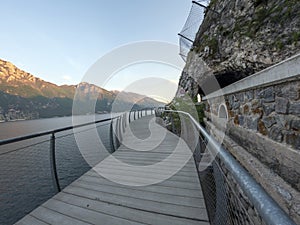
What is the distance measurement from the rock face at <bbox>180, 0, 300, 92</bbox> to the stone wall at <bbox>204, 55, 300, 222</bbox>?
137 cm

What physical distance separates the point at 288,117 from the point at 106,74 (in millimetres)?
8089

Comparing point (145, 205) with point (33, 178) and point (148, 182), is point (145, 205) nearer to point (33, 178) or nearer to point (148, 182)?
point (148, 182)

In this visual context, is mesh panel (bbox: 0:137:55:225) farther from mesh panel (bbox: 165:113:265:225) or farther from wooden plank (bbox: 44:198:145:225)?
mesh panel (bbox: 165:113:265:225)

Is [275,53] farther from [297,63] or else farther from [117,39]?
[117,39]

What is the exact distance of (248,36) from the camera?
4.07 metres

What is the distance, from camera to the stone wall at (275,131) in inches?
56.1

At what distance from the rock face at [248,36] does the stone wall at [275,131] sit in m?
1.37

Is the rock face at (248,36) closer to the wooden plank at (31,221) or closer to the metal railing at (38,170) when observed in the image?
the metal railing at (38,170)

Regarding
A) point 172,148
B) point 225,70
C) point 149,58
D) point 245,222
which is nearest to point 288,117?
point 245,222

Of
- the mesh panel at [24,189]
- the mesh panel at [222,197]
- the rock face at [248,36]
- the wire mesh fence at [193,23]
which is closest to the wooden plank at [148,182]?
the mesh panel at [222,197]

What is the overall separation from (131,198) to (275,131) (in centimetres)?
194

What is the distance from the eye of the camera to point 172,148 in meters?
4.42

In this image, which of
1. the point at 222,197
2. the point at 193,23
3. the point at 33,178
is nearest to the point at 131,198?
the point at 222,197

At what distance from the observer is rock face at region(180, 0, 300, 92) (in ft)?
9.86
